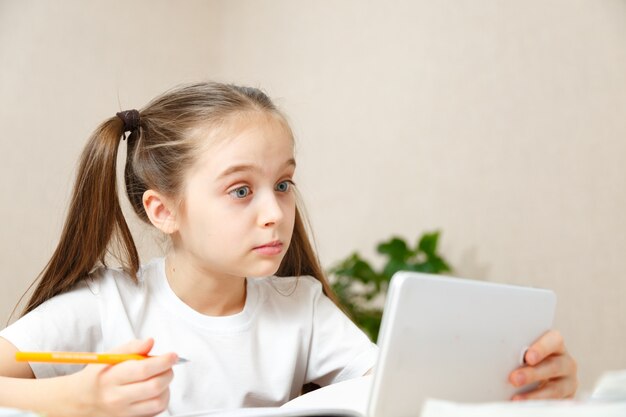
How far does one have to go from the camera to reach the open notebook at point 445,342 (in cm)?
58

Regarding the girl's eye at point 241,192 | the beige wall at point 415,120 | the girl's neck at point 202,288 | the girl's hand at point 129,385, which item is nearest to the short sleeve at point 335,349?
the girl's neck at point 202,288

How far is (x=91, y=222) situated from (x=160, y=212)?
105mm

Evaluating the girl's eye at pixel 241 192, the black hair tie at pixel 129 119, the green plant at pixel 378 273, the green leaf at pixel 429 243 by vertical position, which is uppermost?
the black hair tie at pixel 129 119

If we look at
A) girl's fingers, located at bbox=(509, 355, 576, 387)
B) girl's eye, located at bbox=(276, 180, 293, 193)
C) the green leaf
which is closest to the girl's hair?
girl's eye, located at bbox=(276, 180, 293, 193)

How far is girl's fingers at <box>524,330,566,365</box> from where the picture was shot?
69 centimetres

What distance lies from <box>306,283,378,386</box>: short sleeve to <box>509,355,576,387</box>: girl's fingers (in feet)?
1.04

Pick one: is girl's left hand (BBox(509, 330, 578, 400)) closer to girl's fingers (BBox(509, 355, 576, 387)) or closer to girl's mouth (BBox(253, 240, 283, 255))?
girl's fingers (BBox(509, 355, 576, 387))

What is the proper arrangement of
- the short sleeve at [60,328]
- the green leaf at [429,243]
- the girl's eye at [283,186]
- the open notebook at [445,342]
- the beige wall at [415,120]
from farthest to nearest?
the green leaf at [429,243], the beige wall at [415,120], the girl's eye at [283,186], the short sleeve at [60,328], the open notebook at [445,342]

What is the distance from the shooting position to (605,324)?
1667 millimetres

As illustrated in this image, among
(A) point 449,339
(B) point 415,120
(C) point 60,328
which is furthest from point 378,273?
(A) point 449,339

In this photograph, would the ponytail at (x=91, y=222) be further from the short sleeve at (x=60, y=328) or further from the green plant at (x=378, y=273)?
the green plant at (x=378, y=273)

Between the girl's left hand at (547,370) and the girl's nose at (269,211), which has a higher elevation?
the girl's nose at (269,211)

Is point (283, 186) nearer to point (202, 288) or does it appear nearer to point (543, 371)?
point (202, 288)

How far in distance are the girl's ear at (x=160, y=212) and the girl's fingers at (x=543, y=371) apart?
1.83 ft
